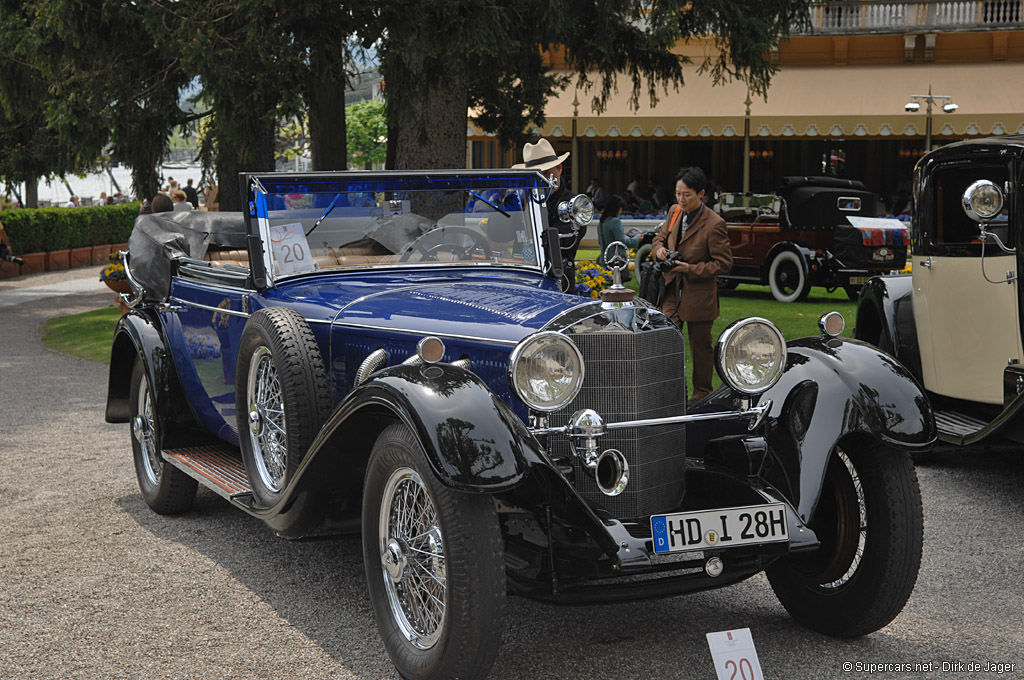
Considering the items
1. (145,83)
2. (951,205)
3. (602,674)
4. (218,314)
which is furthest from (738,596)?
(145,83)

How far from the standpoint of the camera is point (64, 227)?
22906mm

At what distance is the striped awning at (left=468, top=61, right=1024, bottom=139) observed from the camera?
22984 mm

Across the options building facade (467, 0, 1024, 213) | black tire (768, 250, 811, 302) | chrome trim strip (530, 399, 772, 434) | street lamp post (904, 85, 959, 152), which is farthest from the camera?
building facade (467, 0, 1024, 213)

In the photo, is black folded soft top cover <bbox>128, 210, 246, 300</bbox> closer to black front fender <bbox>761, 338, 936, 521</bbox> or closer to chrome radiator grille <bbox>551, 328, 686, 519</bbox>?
chrome radiator grille <bbox>551, 328, 686, 519</bbox>

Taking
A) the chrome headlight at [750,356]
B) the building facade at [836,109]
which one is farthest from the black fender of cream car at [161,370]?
the building facade at [836,109]

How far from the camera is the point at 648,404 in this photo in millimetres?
3859

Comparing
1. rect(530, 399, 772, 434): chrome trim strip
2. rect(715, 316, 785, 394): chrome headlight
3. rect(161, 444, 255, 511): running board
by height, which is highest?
rect(715, 316, 785, 394): chrome headlight

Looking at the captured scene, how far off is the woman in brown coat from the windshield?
218 cm

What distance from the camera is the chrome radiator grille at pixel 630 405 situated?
3809 mm

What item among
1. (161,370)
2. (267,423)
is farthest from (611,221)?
(267,423)

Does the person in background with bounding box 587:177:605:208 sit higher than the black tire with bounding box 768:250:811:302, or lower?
higher

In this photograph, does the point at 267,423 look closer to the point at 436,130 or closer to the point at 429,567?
the point at 429,567

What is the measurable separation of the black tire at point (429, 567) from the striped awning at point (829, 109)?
19629mm

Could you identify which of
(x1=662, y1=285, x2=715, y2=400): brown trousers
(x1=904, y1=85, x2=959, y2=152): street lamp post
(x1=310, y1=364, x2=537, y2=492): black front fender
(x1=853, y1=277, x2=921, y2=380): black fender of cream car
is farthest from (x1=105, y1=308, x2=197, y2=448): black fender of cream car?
(x1=904, y1=85, x2=959, y2=152): street lamp post
